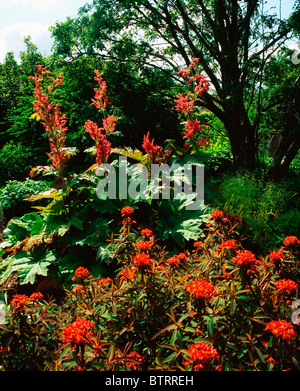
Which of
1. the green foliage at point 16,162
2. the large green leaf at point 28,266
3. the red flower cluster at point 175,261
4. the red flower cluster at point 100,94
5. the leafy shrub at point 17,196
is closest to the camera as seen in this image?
the red flower cluster at point 175,261

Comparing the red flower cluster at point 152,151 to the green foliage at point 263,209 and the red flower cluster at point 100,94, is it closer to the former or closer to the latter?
the red flower cluster at point 100,94

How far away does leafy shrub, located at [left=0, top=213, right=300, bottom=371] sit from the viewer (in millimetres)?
1170

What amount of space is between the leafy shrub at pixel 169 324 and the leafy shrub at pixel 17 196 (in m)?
3.46

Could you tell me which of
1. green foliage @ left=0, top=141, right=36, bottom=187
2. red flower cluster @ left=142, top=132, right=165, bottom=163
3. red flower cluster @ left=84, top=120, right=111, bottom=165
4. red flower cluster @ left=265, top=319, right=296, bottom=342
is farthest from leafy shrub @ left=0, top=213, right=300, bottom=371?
green foliage @ left=0, top=141, right=36, bottom=187

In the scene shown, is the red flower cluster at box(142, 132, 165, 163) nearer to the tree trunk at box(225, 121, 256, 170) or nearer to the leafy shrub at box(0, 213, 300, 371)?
the leafy shrub at box(0, 213, 300, 371)

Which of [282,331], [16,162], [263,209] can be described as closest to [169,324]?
[282,331]

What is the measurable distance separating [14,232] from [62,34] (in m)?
3.81

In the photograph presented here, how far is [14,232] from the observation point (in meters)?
3.48

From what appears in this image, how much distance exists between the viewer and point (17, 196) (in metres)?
4.61

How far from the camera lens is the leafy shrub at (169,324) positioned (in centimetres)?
117

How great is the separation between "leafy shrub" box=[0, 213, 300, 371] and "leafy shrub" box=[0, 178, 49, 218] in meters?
3.46

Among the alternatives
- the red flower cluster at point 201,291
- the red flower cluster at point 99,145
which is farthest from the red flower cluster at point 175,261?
the red flower cluster at point 99,145

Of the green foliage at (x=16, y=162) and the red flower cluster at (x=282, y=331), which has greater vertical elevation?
the green foliage at (x=16, y=162)

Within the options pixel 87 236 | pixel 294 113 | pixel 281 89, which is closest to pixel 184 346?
pixel 87 236
